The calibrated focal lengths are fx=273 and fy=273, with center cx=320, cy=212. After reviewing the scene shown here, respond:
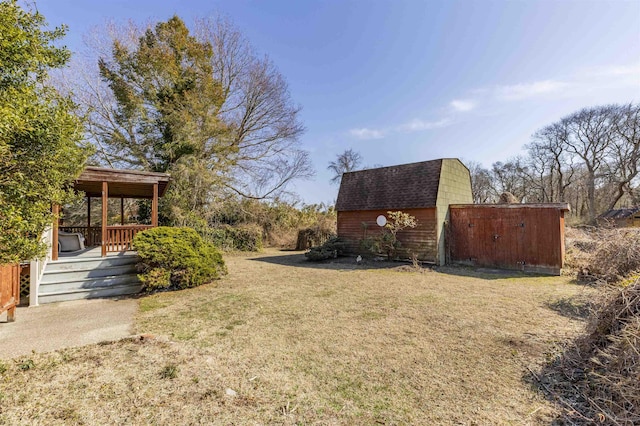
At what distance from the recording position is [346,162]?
104ft

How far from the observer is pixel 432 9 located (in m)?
8.70

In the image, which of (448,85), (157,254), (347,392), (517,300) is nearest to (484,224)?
(517,300)

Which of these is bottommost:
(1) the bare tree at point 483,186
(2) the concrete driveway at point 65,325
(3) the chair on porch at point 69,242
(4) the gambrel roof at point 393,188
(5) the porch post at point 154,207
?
(2) the concrete driveway at point 65,325

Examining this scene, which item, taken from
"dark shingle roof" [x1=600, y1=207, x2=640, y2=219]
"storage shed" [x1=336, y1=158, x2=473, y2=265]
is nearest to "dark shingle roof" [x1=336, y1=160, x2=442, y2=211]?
"storage shed" [x1=336, y1=158, x2=473, y2=265]

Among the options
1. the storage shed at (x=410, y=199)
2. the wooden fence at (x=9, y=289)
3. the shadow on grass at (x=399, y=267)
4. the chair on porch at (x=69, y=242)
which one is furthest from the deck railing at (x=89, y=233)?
the storage shed at (x=410, y=199)

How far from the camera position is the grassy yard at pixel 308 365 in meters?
2.40

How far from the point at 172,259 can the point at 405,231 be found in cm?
834

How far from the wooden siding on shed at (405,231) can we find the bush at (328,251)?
40 cm

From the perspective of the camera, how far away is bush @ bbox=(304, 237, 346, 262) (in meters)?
11.8

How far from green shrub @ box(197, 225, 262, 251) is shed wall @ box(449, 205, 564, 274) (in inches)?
398

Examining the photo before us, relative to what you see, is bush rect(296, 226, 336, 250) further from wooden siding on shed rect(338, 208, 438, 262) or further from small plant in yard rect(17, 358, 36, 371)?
small plant in yard rect(17, 358, 36, 371)

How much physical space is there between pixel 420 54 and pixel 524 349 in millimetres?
10198

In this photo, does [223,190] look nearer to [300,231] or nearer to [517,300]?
[300,231]

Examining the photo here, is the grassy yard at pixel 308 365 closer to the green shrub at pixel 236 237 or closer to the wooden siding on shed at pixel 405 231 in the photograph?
the wooden siding on shed at pixel 405 231
